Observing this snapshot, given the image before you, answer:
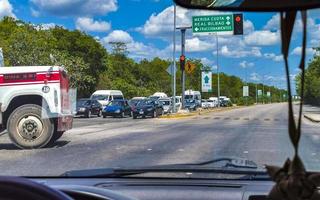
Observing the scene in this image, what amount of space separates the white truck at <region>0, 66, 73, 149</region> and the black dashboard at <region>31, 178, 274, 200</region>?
6469mm

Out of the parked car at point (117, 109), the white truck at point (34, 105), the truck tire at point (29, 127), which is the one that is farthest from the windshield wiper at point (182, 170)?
the parked car at point (117, 109)

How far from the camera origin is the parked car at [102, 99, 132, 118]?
33.3 metres

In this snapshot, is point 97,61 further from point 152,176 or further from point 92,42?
point 152,176

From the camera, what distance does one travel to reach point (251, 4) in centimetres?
191

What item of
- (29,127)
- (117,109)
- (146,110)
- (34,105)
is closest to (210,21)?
(34,105)

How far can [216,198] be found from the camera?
410 centimetres

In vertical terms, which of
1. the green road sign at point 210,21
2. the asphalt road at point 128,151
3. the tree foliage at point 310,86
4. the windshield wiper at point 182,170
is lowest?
the asphalt road at point 128,151

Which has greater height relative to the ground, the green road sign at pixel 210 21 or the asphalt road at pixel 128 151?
the green road sign at pixel 210 21

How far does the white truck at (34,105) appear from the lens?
1150 cm

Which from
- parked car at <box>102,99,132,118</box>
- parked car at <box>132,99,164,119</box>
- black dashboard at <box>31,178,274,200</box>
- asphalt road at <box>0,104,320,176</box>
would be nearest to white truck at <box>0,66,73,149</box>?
asphalt road at <box>0,104,320,176</box>

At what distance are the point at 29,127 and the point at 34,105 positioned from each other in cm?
50

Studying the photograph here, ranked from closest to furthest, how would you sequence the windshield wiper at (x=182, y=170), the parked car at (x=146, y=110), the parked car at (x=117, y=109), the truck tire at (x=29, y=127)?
the windshield wiper at (x=182, y=170)
the truck tire at (x=29, y=127)
the parked car at (x=117, y=109)
the parked car at (x=146, y=110)

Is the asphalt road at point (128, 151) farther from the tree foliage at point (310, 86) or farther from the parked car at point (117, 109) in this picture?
the parked car at point (117, 109)

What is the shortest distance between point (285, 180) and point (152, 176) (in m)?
3.20
